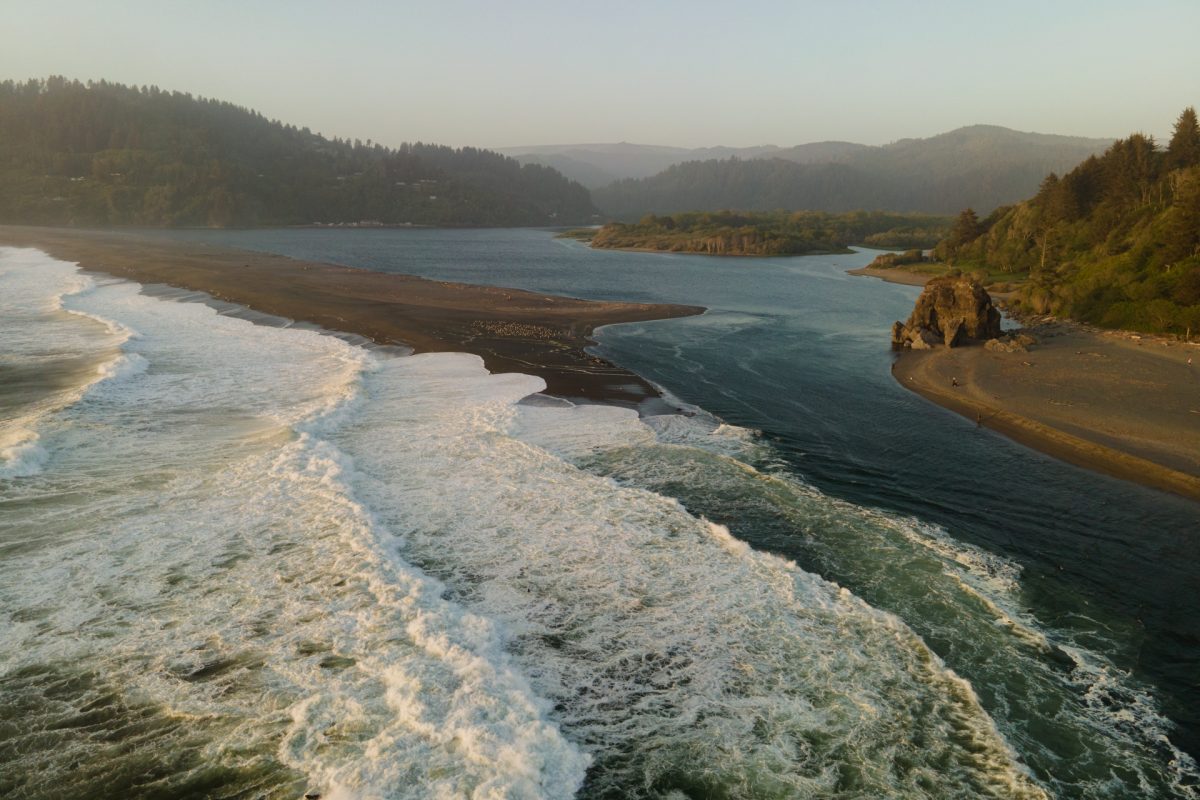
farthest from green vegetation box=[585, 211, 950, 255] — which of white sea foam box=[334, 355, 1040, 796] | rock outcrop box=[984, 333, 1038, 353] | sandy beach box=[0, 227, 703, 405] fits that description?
white sea foam box=[334, 355, 1040, 796]

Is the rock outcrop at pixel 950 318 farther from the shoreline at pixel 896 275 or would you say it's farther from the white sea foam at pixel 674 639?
the shoreline at pixel 896 275

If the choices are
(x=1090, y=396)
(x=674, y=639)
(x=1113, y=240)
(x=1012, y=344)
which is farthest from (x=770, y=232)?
(x=674, y=639)

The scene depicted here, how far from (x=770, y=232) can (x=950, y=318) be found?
337 ft

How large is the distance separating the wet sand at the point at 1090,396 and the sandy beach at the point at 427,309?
526 inches

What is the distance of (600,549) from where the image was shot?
14.5 meters

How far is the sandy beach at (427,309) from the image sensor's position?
31484mm

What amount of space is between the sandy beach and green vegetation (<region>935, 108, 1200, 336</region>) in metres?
26.2

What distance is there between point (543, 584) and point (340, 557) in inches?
169

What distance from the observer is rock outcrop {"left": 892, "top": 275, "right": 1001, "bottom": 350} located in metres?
37.9

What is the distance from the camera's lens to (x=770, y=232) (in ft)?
445

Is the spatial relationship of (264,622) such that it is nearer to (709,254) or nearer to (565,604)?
(565,604)

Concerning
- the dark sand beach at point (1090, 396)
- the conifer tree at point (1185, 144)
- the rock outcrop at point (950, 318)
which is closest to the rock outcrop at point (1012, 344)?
the dark sand beach at point (1090, 396)

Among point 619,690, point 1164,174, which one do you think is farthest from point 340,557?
point 1164,174

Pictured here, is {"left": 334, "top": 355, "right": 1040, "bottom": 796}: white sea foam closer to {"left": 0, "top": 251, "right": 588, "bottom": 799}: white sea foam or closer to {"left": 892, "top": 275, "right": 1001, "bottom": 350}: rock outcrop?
{"left": 0, "top": 251, "right": 588, "bottom": 799}: white sea foam
